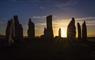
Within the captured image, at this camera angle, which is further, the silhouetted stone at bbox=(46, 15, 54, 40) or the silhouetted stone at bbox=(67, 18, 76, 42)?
the silhouetted stone at bbox=(67, 18, 76, 42)

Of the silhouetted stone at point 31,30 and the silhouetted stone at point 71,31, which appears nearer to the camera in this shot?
the silhouetted stone at point 71,31

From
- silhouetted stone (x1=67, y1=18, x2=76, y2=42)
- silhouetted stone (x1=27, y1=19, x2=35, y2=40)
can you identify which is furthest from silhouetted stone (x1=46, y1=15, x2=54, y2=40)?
silhouetted stone (x1=67, y1=18, x2=76, y2=42)

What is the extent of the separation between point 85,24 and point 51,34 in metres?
20.9

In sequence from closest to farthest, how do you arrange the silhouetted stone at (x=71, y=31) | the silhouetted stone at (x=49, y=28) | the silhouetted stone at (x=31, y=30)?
the silhouetted stone at (x=49, y=28) < the silhouetted stone at (x=71, y=31) < the silhouetted stone at (x=31, y=30)

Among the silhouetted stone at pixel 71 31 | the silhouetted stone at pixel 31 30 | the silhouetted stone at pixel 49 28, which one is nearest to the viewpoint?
the silhouetted stone at pixel 49 28

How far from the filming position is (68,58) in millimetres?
43062

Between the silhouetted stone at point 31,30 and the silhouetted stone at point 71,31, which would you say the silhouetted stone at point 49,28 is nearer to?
the silhouetted stone at point 31,30

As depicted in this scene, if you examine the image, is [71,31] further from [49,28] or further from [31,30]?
[31,30]

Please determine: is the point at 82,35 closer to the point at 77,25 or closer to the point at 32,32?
the point at 77,25

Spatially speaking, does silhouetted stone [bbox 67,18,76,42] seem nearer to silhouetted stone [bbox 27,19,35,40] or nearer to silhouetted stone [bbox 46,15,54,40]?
silhouetted stone [bbox 46,15,54,40]

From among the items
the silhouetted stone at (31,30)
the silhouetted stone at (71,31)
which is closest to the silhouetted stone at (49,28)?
the silhouetted stone at (31,30)

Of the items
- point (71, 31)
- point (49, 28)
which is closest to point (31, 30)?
point (49, 28)

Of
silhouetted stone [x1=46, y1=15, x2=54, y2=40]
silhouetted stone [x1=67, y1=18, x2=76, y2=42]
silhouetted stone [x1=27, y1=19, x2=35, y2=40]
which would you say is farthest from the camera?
silhouetted stone [x1=27, y1=19, x2=35, y2=40]

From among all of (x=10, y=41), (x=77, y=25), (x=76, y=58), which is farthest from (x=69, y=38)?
(x=76, y=58)
